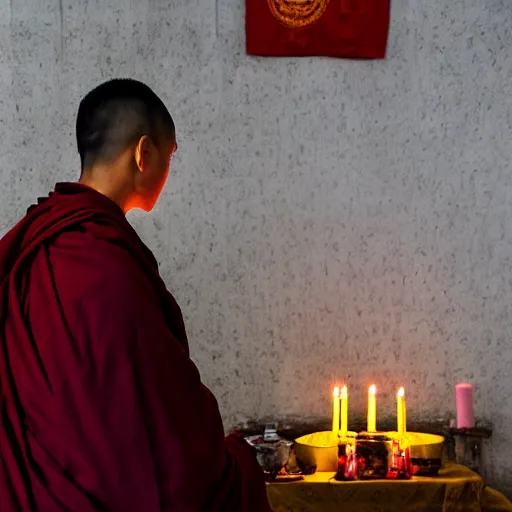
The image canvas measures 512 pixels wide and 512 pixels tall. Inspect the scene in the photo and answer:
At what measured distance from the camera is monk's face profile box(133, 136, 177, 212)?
5.44 feet

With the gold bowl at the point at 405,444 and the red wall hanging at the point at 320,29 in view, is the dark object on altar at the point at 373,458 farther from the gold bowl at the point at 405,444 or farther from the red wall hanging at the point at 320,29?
the red wall hanging at the point at 320,29

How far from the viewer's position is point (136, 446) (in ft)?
4.60

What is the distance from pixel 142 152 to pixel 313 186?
124cm

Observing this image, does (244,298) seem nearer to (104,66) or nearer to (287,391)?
(287,391)

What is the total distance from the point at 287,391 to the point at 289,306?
1.02 ft

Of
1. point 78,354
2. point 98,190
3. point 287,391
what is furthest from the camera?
point 287,391

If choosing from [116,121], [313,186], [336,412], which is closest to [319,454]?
[336,412]

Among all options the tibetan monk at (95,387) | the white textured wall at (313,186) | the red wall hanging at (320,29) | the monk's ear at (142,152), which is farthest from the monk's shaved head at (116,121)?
the red wall hanging at (320,29)

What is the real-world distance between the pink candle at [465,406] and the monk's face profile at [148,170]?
1415mm

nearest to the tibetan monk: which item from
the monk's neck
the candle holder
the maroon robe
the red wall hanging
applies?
the maroon robe

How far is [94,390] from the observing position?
1.39 meters

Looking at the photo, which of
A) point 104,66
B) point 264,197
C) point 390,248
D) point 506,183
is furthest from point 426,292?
point 104,66

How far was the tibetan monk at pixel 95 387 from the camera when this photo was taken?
139 centimetres

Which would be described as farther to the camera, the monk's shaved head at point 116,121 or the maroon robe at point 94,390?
the monk's shaved head at point 116,121
